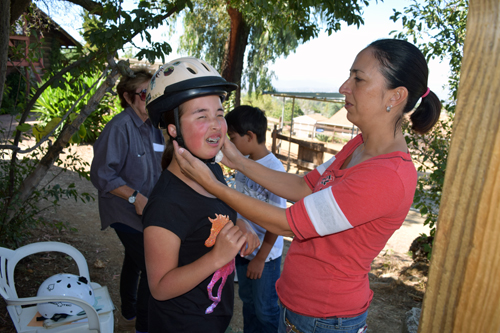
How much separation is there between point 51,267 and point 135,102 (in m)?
2.55

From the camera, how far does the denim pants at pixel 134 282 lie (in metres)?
3.01

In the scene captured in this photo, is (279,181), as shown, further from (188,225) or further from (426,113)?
(426,113)

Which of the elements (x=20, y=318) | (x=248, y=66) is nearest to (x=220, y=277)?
(x=20, y=318)

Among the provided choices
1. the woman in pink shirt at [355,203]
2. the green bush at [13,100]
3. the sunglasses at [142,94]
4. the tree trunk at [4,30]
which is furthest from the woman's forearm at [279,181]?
the green bush at [13,100]

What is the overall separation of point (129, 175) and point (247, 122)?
47.2 inches

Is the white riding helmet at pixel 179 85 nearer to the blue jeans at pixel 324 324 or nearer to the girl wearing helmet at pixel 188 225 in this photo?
the girl wearing helmet at pixel 188 225

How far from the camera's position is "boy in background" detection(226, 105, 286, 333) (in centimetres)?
289

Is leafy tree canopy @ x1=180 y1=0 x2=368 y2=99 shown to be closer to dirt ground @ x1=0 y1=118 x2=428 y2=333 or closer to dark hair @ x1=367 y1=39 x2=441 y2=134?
dirt ground @ x1=0 y1=118 x2=428 y2=333

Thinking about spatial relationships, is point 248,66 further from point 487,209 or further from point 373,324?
point 487,209

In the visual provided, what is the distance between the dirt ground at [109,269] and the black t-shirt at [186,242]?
2.20 metres

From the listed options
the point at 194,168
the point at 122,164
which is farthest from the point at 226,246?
the point at 122,164

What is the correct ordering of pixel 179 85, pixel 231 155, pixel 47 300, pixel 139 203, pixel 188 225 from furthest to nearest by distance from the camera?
pixel 139 203, pixel 231 155, pixel 47 300, pixel 179 85, pixel 188 225

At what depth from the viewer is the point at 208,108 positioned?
1988 millimetres

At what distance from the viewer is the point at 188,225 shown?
1784 mm
